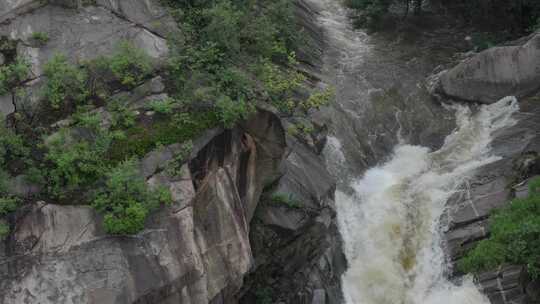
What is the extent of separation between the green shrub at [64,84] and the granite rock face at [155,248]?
1909 mm

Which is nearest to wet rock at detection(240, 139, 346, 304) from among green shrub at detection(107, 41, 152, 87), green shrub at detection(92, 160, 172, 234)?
green shrub at detection(92, 160, 172, 234)

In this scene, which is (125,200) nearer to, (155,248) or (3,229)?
(155,248)

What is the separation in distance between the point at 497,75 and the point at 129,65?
44.7 ft

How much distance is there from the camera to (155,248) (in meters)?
9.89

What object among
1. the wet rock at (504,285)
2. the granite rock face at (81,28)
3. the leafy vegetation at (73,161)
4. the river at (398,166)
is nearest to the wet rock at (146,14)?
the granite rock face at (81,28)

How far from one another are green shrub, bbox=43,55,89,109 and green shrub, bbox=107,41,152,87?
0.67 m

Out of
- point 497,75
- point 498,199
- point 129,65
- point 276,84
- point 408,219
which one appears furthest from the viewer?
point 497,75

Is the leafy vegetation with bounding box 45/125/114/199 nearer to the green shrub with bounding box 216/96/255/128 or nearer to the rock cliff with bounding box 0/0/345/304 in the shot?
the rock cliff with bounding box 0/0/345/304

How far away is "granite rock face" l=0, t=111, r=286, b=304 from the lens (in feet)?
30.0

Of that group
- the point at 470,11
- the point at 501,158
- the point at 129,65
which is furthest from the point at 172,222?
the point at 470,11

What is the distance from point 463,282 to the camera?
1470 centimetres

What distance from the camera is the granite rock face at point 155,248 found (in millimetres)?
9141

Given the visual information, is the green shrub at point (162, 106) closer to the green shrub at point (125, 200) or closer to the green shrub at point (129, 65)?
the green shrub at point (129, 65)

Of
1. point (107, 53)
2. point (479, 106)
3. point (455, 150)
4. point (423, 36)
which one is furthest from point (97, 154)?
point (423, 36)
